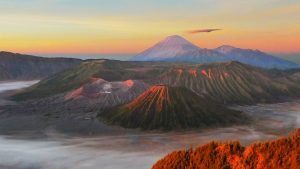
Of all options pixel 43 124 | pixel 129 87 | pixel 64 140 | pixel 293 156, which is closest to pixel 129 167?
pixel 64 140

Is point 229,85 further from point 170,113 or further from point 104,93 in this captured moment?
point 170,113

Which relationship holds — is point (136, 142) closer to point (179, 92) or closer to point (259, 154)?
point (179, 92)

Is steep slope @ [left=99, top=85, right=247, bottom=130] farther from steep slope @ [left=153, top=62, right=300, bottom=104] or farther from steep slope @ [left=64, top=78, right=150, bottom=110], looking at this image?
steep slope @ [left=153, top=62, right=300, bottom=104]

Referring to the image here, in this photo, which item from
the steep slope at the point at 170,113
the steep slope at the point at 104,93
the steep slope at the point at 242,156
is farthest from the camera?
the steep slope at the point at 104,93

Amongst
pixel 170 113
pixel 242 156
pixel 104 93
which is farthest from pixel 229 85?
pixel 242 156

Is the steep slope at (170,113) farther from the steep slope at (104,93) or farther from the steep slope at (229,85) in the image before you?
the steep slope at (229,85)

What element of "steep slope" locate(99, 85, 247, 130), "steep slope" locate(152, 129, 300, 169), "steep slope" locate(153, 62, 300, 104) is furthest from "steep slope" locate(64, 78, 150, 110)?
"steep slope" locate(152, 129, 300, 169)

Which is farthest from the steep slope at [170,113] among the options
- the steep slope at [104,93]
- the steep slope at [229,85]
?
the steep slope at [229,85]
